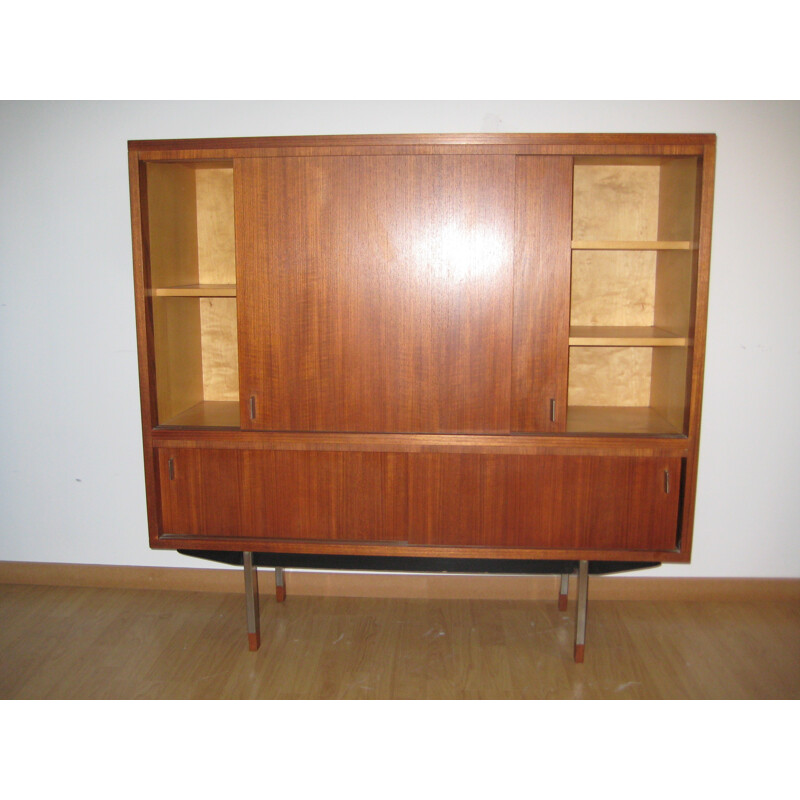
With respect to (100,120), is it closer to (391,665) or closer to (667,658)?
(391,665)

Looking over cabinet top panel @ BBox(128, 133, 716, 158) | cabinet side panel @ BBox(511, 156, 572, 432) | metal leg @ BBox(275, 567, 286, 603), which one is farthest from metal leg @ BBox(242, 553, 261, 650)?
cabinet top panel @ BBox(128, 133, 716, 158)

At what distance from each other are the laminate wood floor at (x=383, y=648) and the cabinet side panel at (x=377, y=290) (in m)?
0.90

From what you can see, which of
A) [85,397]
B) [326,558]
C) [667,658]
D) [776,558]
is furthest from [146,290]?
[776,558]

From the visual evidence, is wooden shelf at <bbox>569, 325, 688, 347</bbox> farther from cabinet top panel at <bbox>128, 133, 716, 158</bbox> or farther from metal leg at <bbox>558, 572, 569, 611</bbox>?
metal leg at <bbox>558, 572, 569, 611</bbox>

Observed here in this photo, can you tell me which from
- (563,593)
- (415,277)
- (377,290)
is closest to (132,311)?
(377,290)

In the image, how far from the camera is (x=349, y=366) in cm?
257

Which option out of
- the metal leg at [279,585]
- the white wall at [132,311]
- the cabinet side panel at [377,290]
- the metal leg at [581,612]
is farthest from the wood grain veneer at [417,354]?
the metal leg at [279,585]

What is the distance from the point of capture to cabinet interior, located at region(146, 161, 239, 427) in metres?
2.71

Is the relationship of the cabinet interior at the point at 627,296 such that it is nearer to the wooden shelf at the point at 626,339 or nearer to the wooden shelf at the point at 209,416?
the wooden shelf at the point at 626,339

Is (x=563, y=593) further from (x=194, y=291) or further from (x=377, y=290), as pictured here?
(x=194, y=291)

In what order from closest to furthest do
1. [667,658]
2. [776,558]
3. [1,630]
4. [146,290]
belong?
1. [146,290]
2. [667,658]
3. [1,630]
4. [776,558]

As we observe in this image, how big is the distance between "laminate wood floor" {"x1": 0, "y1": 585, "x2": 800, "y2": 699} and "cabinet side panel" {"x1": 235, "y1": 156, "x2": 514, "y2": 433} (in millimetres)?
895

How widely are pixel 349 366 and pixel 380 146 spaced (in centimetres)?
73

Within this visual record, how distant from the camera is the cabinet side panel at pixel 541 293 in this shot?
2.43 meters
